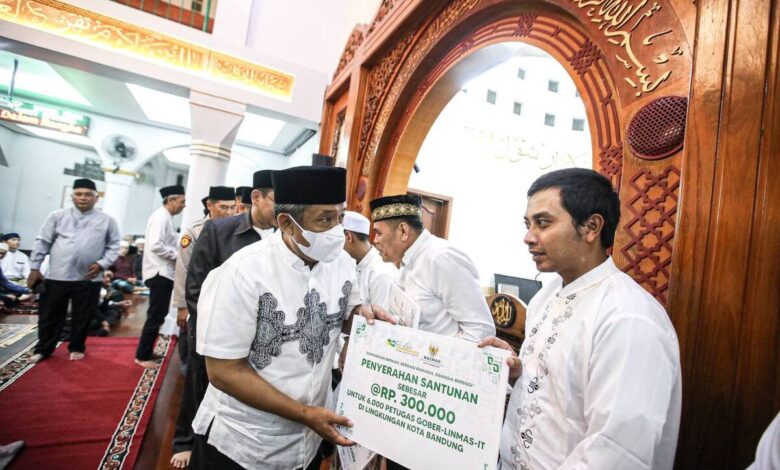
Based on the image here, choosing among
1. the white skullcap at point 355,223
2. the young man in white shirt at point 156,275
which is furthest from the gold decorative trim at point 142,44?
the white skullcap at point 355,223

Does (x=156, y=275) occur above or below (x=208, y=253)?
below

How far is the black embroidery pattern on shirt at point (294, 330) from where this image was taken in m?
1.19

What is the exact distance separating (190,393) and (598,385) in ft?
7.70

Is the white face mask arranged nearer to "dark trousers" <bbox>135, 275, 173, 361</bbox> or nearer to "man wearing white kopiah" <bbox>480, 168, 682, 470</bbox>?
"man wearing white kopiah" <bbox>480, 168, 682, 470</bbox>

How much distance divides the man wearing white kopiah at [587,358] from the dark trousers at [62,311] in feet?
14.1

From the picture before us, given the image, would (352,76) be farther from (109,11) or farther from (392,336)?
(392,336)

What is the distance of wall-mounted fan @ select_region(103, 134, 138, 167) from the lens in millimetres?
9906

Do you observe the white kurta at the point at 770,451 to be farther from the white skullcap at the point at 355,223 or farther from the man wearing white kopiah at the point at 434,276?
the white skullcap at the point at 355,223

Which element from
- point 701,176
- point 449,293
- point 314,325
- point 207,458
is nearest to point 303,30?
point 449,293

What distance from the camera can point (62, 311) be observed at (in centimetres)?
375

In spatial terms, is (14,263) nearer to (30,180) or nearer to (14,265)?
(14,265)

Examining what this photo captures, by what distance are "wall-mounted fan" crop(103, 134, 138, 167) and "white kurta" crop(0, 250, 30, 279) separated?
11.4 ft

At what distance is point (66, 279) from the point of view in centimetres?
372

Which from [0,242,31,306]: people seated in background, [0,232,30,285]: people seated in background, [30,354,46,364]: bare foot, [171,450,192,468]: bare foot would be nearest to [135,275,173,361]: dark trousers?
[30,354,46,364]: bare foot
